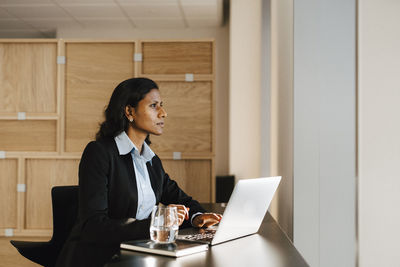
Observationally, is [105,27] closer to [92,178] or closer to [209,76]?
[209,76]

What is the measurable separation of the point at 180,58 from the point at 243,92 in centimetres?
154

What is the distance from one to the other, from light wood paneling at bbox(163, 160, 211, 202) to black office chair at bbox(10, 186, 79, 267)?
1272 mm

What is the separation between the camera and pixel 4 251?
3088mm

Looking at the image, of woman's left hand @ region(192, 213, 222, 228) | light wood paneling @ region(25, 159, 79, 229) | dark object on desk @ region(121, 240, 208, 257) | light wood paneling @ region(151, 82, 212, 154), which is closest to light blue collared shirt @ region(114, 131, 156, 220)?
woman's left hand @ region(192, 213, 222, 228)

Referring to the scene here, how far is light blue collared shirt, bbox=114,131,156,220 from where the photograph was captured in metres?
1.74

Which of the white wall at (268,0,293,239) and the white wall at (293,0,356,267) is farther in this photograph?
the white wall at (268,0,293,239)

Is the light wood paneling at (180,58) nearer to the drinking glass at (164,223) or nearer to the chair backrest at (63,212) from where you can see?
the chair backrest at (63,212)

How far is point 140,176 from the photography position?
1.78 m

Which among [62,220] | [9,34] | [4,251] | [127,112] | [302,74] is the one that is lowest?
[4,251]

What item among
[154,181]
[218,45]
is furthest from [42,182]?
[218,45]

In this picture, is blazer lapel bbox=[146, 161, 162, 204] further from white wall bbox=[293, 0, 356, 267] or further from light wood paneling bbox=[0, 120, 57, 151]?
light wood paneling bbox=[0, 120, 57, 151]

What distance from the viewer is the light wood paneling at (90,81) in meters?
3.13
